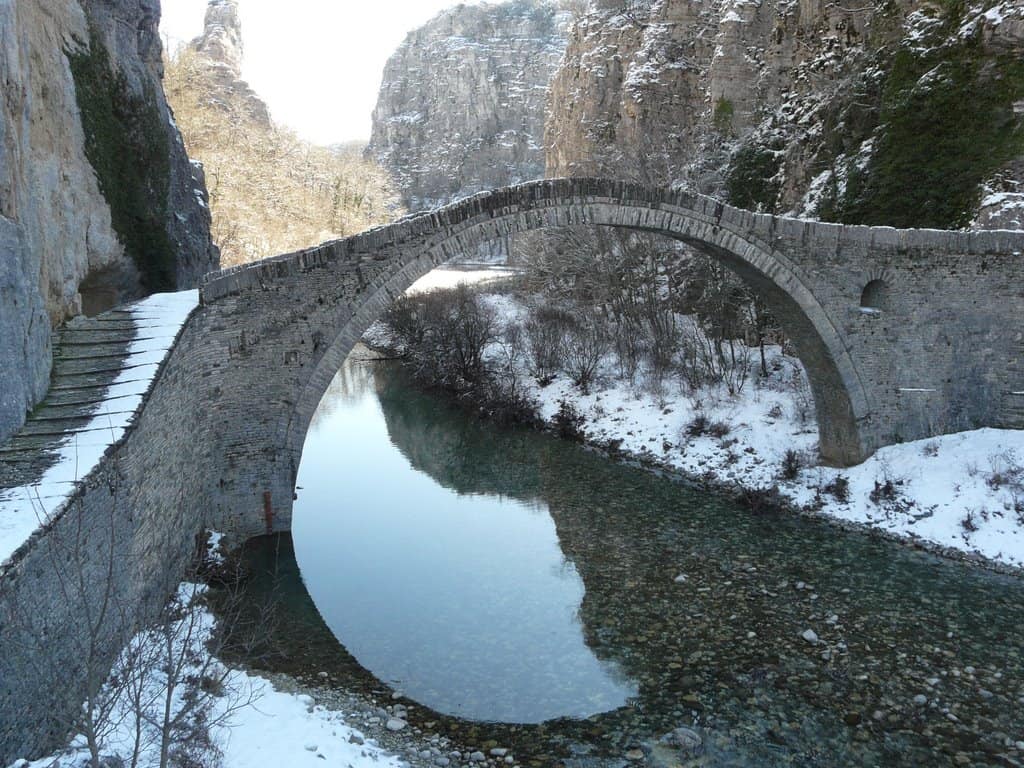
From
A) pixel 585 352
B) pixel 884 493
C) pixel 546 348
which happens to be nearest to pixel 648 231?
pixel 884 493

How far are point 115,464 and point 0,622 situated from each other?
208 centimetres

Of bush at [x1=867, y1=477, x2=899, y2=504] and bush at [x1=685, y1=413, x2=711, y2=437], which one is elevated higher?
bush at [x1=685, y1=413, x2=711, y2=437]

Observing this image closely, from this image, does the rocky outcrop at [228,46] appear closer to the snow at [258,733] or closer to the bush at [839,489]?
the bush at [839,489]

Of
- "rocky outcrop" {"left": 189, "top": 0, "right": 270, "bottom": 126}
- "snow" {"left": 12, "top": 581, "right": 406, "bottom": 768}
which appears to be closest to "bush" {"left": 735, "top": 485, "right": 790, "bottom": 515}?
"snow" {"left": 12, "top": 581, "right": 406, "bottom": 768}

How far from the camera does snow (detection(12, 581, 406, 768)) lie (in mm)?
4551

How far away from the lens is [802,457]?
12.5 m

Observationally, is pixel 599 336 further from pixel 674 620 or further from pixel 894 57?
pixel 674 620

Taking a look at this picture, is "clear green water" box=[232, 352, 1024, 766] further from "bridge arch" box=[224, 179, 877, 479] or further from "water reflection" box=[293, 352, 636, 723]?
"bridge arch" box=[224, 179, 877, 479]

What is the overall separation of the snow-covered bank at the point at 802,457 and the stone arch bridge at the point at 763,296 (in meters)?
0.63

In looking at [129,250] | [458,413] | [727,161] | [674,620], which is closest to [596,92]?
[727,161]

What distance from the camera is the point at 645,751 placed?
19.6 ft

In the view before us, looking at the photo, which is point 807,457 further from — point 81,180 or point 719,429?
point 81,180

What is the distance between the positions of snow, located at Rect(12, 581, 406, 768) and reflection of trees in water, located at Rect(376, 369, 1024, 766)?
2.61 meters

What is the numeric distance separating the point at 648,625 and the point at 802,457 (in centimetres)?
584
